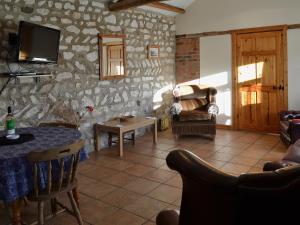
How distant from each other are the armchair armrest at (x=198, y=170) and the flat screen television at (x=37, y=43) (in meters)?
3.01

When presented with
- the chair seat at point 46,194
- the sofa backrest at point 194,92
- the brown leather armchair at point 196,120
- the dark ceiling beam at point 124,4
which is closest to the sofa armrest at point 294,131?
the brown leather armchair at point 196,120

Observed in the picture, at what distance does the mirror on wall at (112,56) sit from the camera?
4877 mm

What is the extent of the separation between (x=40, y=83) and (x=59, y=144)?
1868 millimetres

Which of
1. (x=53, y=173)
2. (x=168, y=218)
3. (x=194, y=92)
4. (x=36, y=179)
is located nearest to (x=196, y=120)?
(x=194, y=92)

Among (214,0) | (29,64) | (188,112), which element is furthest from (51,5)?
(214,0)

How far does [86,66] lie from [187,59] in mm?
2770

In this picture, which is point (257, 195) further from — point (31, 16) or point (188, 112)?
point (188, 112)

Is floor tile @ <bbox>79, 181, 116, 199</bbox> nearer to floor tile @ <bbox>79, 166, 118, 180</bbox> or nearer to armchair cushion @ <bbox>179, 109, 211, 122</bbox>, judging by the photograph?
floor tile @ <bbox>79, 166, 118, 180</bbox>

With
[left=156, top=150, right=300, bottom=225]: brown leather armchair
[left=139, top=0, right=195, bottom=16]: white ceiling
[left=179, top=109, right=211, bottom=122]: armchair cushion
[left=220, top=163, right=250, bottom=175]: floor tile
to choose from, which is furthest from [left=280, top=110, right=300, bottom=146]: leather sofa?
[left=156, top=150, right=300, bottom=225]: brown leather armchair

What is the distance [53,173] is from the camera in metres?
2.37

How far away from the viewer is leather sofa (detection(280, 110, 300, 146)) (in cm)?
421

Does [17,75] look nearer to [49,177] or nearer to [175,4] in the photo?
[49,177]

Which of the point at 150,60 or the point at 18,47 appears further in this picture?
the point at 150,60

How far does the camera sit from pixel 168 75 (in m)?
6.67
